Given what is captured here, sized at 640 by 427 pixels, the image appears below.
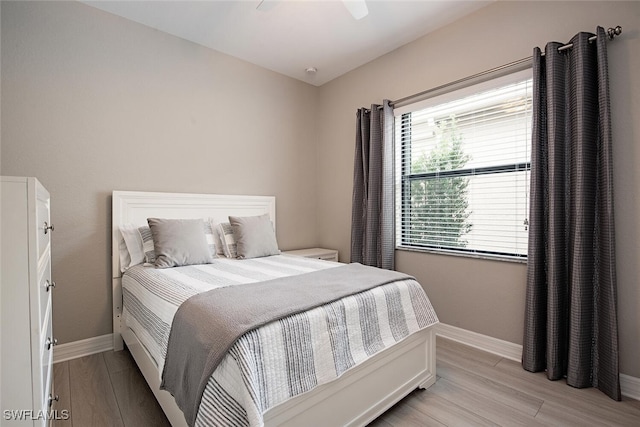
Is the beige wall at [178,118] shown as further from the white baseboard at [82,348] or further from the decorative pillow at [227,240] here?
the decorative pillow at [227,240]

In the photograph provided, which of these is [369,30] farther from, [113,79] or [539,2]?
[113,79]

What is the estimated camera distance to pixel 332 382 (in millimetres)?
1354

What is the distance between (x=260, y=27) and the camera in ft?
8.75

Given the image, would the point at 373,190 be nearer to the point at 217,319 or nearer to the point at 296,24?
the point at 296,24

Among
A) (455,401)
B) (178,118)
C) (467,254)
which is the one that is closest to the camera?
(455,401)

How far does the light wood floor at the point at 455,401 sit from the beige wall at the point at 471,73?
37 centimetres

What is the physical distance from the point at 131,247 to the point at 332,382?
1.95 metres

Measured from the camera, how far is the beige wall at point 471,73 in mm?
1809

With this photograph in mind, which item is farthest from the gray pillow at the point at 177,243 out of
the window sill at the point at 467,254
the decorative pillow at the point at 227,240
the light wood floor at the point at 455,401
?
the window sill at the point at 467,254

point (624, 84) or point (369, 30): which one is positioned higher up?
point (369, 30)

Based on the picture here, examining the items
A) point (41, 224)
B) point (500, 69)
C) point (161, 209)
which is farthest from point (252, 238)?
point (500, 69)

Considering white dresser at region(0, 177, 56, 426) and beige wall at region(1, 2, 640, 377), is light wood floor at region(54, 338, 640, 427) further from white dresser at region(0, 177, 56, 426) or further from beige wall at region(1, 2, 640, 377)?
white dresser at region(0, 177, 56, 426)

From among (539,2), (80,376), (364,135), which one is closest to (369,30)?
(364,135)

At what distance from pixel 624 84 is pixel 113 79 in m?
3.60
